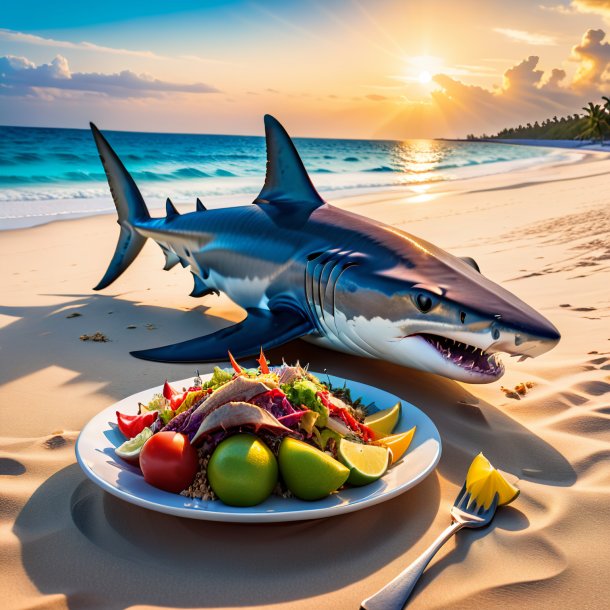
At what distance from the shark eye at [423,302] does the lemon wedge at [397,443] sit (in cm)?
80

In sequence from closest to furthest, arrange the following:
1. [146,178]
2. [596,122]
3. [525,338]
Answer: [525,338]
[146,178]
[596,122]

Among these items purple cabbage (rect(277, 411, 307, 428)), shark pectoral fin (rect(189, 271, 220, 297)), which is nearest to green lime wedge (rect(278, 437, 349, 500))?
purple cabbage (rect(277, 411, 307, 428))

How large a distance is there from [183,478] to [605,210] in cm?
1058

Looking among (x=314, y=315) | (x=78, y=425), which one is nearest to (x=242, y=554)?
(x=78, y=425)

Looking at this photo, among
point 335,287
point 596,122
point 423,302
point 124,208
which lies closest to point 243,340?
point 335,287

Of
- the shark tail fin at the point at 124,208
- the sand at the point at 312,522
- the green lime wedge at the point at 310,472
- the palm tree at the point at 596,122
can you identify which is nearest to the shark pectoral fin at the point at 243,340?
the sand at the point at 312,522

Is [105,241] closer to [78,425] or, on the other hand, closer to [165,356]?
[165,356]

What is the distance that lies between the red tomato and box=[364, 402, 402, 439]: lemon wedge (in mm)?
721

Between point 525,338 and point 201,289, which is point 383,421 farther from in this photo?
point 201,289

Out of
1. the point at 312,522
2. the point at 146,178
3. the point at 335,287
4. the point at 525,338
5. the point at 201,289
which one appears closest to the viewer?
the point at 312,522

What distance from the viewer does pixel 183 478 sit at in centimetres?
214

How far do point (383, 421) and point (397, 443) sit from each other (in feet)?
0.61

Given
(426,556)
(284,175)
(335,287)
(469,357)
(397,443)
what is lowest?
(426,556)

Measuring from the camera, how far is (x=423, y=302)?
10.2ft
